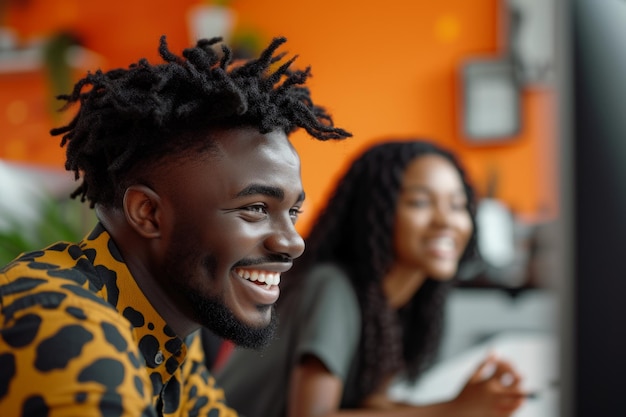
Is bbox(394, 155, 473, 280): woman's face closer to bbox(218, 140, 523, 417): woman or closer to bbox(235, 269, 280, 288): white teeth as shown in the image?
bbox(218, 140, 523, 417): woman

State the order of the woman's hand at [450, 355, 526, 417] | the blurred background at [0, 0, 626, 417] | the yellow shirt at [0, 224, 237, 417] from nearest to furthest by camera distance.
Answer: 1. the yellow shirt at [0, 224, 237, 417]
2. the woman's hand at [450, 355, 526, 417]
3. the blurred background at [0, 0, 626, 417]

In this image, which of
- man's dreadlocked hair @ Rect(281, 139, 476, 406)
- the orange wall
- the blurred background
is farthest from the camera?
the orange wall

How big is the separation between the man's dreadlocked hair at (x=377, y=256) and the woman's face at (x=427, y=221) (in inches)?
0.7

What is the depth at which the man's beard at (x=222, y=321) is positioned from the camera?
653mm

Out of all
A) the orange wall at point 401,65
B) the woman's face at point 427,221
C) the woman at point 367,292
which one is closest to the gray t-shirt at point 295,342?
the woman at point 367,292

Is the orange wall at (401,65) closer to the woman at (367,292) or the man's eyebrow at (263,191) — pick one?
the woman at (367,292)

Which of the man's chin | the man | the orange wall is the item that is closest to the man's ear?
the man

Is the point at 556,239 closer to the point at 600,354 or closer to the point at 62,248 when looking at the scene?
the point at 600,354

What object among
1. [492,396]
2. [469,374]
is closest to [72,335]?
[492,396]

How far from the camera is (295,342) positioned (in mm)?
1188

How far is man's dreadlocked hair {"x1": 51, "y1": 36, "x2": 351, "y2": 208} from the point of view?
0.64 meters

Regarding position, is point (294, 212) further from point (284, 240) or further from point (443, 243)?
point (443, 243)

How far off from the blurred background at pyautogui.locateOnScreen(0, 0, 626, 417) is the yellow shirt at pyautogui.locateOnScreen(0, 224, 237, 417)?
6.01 ft

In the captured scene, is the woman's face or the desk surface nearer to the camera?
the desk surface
